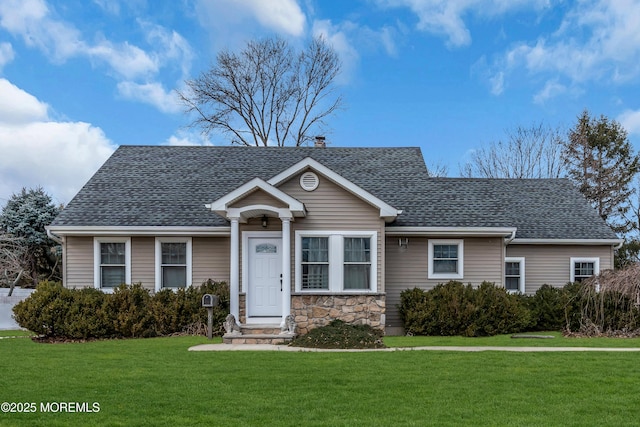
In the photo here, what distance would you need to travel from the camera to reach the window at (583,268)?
62.5ft

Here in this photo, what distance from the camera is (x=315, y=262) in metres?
15.6

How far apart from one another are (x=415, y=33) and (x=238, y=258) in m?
11.5

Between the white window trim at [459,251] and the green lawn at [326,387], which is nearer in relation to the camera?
the green lawn at [326,387]

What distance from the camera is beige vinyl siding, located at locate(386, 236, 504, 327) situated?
57.1ft

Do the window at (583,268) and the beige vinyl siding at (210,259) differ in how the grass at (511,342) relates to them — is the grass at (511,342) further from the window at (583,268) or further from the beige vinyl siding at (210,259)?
the beige vinyl siding at (210,259)

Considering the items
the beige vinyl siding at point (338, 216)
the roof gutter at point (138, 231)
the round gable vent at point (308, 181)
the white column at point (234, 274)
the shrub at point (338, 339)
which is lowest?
the shrub at point (338, 339)

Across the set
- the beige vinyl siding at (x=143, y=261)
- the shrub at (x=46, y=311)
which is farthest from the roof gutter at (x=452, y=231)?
the shrub at (x=46, y=311)

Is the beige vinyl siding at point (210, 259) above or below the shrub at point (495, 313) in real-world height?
above

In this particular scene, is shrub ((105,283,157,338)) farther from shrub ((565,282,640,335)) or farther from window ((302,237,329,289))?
shrub ((565,282,640,335))

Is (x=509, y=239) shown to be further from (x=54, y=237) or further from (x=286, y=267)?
(x=54, y=237)

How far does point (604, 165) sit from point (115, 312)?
30.2m

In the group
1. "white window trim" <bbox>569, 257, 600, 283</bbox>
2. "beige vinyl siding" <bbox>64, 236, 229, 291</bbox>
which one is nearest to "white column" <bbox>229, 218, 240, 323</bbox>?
"beige vinyl siding" <bbox>64, 236, 229, 291</bbox>

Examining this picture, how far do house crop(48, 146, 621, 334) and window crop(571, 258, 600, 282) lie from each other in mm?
42

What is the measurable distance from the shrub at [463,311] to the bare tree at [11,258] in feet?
49.5
